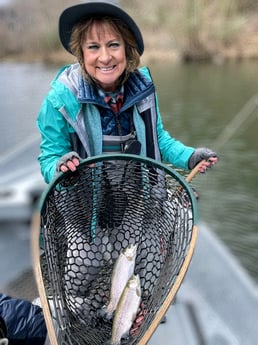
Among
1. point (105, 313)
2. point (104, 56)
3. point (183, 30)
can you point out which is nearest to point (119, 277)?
point (105, 313)

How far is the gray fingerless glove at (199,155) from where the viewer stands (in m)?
1.56

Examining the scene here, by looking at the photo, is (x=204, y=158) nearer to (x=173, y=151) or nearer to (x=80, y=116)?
(x=173, y=151)

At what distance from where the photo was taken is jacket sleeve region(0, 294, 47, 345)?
1515 mm

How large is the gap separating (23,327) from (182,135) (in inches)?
242

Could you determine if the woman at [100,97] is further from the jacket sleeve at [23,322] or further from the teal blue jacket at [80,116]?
the jacket sleeve at [23,322]

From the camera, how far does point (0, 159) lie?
12.4 ft

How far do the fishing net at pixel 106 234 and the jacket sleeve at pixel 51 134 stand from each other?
0.09 m

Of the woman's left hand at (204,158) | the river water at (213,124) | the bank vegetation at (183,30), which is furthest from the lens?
the bank vegetation at (183,30)

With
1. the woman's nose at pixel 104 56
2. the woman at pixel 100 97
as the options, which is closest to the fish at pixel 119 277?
the woman at pixel 100 97

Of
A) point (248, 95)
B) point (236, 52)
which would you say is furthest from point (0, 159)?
point (236, 52)

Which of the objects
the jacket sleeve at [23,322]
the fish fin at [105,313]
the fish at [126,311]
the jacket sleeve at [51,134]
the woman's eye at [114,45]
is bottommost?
the jacket sleeve at [23,322]

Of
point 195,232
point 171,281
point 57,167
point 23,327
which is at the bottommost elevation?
point 23,327

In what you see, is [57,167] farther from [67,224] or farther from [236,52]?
[236,52]

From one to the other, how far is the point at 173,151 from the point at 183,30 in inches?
697
